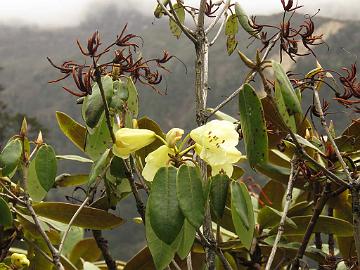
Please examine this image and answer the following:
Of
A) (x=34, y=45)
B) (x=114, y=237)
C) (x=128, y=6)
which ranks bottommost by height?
(x=114, y=237)

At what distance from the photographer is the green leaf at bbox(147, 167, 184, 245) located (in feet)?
2.22

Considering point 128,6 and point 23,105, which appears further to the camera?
point 128,6

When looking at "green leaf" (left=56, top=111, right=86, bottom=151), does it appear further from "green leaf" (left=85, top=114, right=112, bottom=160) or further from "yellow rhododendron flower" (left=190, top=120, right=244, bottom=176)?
"yellow rhododendron flower" (left=190, top=120, right=244, bottom=176)

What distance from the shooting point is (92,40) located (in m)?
0.70

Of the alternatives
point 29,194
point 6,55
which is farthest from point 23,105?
point 29,194

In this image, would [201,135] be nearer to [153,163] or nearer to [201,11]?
[153,163]

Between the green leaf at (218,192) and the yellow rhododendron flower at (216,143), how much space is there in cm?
2

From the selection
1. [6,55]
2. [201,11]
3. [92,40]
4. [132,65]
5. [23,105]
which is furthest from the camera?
[6,55]

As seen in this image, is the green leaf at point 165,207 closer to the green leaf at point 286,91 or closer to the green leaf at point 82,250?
the green leaf at point 286,91

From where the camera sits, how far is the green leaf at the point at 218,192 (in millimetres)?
717

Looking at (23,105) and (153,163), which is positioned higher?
(153,163)

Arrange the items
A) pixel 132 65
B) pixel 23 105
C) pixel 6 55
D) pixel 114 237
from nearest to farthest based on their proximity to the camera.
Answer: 1. pixel 132 65
2. pixel 114 237
3. pixel 23 105
4. pixel 6 55

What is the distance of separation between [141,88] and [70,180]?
277 ft

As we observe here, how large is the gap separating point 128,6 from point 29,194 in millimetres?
148581
